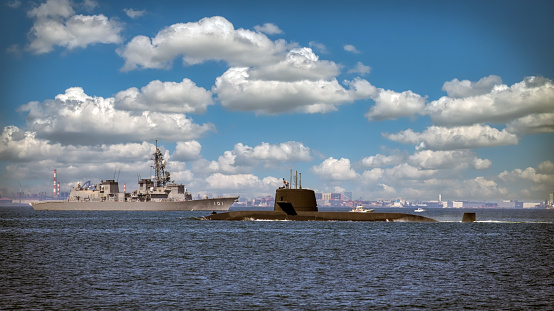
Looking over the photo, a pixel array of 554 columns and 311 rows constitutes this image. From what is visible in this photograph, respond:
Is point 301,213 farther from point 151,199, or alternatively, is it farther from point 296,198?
point 151,199

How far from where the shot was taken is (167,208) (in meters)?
156

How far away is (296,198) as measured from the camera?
7575 cm

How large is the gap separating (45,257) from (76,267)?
7196mm

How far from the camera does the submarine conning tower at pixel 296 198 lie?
7494cm

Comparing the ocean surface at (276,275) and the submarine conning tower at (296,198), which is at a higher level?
the submarine conning tower at (296,198)

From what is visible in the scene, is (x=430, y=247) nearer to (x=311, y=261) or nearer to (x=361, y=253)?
(x=361, y=253)

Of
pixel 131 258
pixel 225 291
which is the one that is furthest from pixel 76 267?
pixel 225 291

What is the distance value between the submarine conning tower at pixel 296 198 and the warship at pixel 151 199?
80488 mm

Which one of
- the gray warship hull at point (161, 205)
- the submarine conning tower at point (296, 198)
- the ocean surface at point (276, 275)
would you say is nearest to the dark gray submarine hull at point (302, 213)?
the submarine conning tower at point (296, 198)

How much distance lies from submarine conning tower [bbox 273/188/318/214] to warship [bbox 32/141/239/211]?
80.5 m

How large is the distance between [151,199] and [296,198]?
91810 mm

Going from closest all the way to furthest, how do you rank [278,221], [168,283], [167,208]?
[168,283] < [278,221] < [167,208]

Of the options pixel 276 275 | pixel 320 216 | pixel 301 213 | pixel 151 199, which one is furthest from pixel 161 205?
pixel 276 275

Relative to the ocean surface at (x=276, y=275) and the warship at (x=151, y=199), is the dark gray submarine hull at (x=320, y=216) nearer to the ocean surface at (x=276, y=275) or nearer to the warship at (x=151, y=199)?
the ocean surface at (x=276, y=275)
